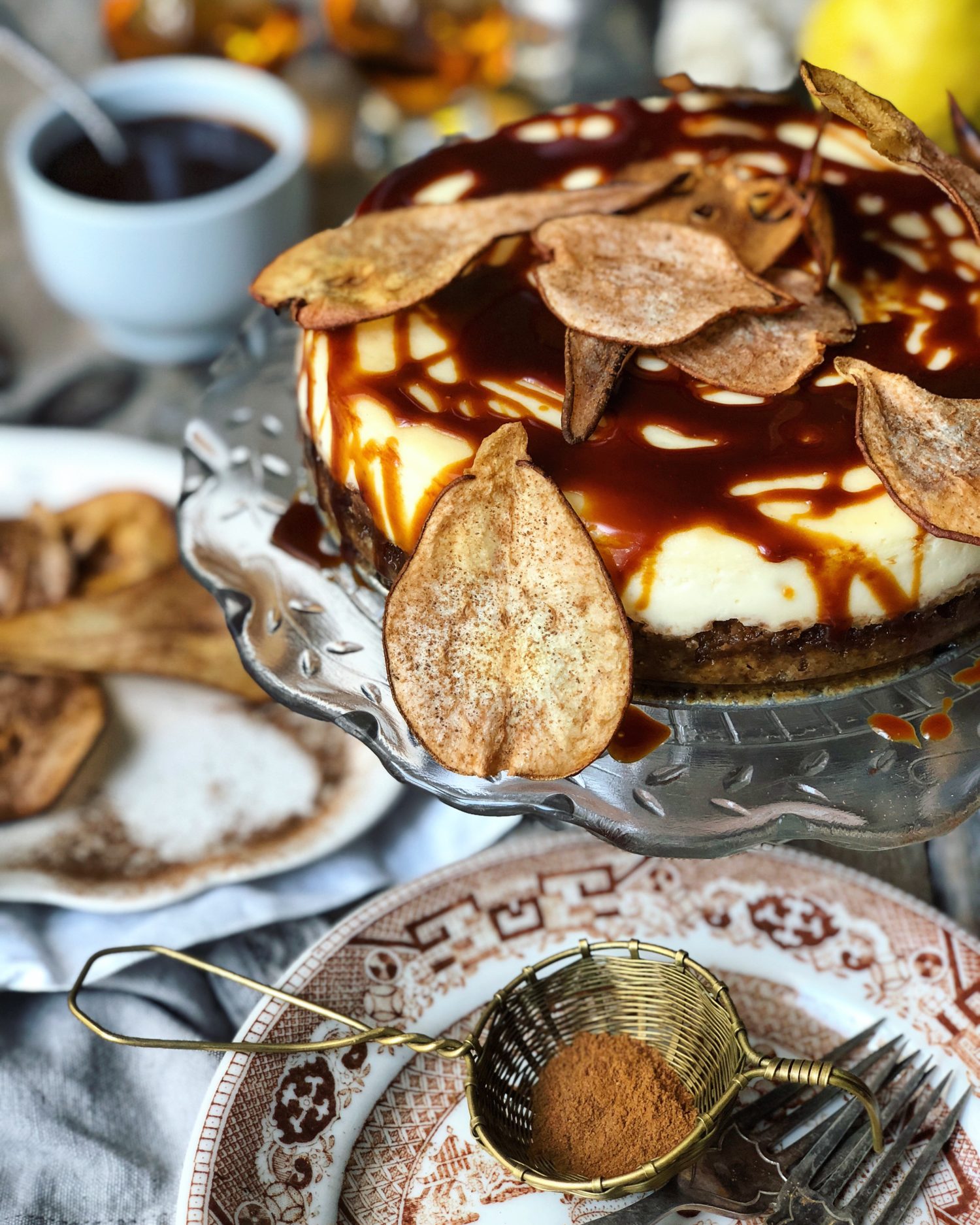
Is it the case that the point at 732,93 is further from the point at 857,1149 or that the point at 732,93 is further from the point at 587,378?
the point at 857,1149

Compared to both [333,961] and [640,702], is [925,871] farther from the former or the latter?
[333,961]

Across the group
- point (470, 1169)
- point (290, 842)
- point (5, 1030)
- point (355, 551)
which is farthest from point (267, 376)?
point (470, 1169)

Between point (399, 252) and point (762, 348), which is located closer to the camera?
point (762, 348)

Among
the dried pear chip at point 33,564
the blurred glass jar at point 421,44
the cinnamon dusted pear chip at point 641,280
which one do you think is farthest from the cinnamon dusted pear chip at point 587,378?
the blurred glass jar at point 421,44

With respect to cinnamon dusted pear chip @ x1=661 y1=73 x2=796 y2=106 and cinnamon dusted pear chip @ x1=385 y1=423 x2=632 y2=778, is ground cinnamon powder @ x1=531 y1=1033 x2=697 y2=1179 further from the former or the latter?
cinnamon dusted pear chip @ x1=661 y1=73 x2=796 y2=106

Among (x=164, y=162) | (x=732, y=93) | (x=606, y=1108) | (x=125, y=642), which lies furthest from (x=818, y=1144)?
(x=164, y=162)

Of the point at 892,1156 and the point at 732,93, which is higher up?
the point at 732,93
